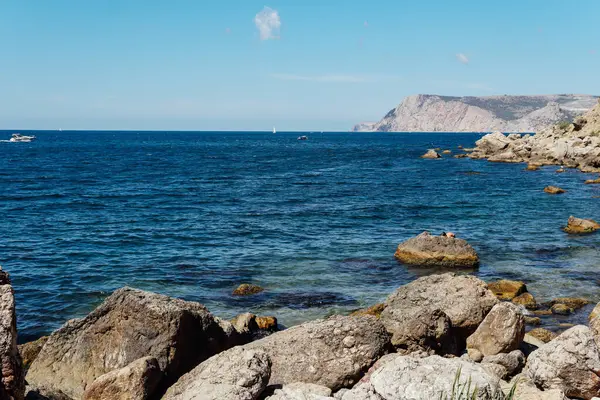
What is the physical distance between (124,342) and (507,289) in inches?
591

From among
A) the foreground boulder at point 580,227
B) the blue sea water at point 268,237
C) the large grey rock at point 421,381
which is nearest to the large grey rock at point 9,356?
the large grey rock at point 421,381

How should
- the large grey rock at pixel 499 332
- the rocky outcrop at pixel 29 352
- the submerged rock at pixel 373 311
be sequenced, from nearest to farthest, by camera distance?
the large grey rock at pixel 499 332 → the rocky outcrop at pixel 29 352 → the submerged rock at pixel 373 311

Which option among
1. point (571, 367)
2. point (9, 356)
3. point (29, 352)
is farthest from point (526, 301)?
point (9, 356)

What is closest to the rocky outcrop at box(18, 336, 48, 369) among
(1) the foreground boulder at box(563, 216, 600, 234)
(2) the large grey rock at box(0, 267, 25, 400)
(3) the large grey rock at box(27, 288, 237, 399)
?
(3) the large grey rock at box(27, 288, 237, 399)

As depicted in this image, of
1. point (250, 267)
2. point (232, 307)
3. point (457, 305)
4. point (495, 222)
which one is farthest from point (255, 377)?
point (495, 222)

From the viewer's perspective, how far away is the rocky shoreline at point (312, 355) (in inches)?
363

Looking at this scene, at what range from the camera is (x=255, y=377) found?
9672 millimetres

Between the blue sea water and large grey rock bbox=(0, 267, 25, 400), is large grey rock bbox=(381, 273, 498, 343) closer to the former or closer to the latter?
the blue sea water

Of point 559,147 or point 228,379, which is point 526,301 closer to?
point 228,379

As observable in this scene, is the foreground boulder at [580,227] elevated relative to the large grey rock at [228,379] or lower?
lower

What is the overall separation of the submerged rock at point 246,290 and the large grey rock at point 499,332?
10588mm

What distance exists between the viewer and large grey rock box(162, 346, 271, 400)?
9352mm

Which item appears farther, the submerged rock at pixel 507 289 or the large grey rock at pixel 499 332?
the submerged rock at pixel 507 289

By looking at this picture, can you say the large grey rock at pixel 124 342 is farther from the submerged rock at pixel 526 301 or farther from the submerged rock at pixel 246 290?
the submerged rock at pixel 526 301
